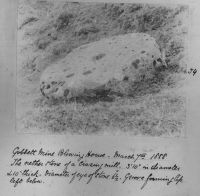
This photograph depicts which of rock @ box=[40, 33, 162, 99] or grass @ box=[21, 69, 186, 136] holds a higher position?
rock @ box=[40, 33, 162, 99]

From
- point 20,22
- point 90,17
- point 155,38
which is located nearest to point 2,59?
point 20,22

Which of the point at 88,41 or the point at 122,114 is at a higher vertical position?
the point at 88,41

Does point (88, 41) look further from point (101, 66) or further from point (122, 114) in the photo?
point (122, 114)

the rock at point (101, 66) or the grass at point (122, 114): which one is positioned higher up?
the rock at point (101, 66)

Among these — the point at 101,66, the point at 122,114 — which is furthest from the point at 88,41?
the point at 122,114
